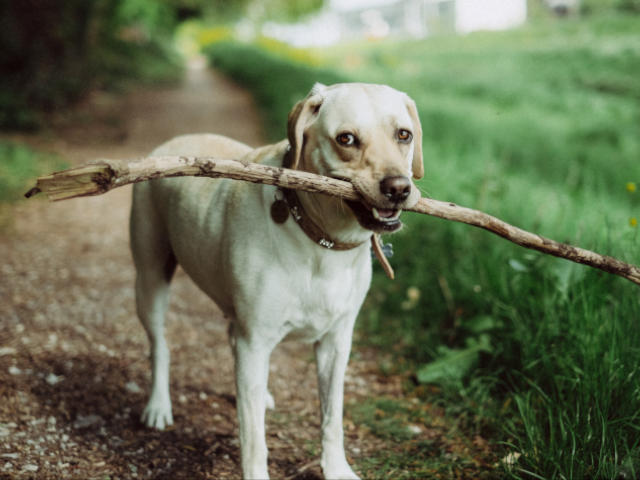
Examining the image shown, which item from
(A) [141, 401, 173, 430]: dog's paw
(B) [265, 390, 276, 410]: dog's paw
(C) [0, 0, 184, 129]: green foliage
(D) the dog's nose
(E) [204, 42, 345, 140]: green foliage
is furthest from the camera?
(C) [0, 0, 184, 129]: green foliage

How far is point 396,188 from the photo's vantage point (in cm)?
202

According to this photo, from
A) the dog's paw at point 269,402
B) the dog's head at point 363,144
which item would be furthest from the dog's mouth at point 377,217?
the dog's paw at point 269,402

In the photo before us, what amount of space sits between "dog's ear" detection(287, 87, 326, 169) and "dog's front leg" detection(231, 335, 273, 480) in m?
0.75

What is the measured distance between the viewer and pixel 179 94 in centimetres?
1878

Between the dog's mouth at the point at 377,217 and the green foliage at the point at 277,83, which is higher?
the green foliage at the point at 277,83

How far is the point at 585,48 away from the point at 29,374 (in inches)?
925

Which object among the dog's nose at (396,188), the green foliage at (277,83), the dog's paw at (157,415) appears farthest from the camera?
the green foliage at (277,83)

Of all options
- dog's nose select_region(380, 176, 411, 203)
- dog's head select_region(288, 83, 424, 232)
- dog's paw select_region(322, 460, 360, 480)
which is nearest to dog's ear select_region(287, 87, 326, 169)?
dog's head select_region(288, 83, 424, 232)

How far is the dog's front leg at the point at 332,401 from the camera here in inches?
103

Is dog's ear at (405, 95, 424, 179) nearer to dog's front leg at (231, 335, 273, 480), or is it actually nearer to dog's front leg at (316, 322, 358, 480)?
dog's front leg at (316, 322, 358, 480)

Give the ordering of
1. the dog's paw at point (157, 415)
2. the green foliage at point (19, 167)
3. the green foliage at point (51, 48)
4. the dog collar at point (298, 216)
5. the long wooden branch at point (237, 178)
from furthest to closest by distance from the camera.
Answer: the green foliage at point (51, 48) < the green foliage at point (19, 167) < the dog's paw at point (157, 415) < the dog collar at point (298, 216) < the long wooden branch at point (237, 178)

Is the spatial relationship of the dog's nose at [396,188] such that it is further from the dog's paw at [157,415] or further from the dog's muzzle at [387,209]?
the dog's paw at [157,415]

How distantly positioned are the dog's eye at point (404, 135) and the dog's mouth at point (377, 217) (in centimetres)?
35

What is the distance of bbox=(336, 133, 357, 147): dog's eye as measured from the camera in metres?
2.20
